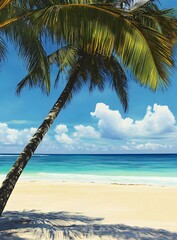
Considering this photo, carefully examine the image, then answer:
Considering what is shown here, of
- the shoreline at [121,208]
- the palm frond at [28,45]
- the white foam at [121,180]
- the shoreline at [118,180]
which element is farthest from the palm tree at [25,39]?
the white foam at [121,180]

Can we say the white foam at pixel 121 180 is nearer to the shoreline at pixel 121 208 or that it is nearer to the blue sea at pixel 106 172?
the blue sea at pixel 106 172

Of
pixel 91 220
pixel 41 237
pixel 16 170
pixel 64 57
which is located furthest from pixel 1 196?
pixel 64 57

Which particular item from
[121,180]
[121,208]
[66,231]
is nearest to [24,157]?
[66,231]

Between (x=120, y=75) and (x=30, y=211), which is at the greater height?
(x=120, y=75)

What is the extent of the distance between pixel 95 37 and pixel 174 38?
286cm

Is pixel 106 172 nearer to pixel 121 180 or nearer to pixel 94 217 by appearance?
A: pixel 121 180

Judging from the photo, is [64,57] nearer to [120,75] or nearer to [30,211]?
[120,75]

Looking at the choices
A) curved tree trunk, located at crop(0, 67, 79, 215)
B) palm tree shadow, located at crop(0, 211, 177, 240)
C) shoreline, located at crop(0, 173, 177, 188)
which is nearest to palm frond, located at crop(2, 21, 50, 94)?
curved tree trunk, located at crop(0, 67, 79, 215)

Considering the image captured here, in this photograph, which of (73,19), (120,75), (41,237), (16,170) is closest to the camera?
(73,19)

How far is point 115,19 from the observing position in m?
5.61

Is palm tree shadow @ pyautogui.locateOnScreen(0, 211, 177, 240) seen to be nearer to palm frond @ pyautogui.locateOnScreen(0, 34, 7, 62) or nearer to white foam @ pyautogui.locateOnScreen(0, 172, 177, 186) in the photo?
palm frond @ pyautogui.locateOnScreen(0, 34, 7, 62)

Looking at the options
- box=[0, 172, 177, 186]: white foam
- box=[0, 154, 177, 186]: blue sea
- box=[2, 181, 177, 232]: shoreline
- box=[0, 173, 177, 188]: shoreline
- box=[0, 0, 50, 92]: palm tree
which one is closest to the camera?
box=[0, 0, 50, 92]: palm tree

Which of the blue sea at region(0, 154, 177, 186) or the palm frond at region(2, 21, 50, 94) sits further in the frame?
the blue sea at region(0, 154, 177, 186)

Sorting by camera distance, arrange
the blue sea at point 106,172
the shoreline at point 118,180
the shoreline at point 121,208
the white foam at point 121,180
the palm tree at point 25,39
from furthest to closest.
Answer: the blue sea at point 106,172 < the white foam at point 121,180 < the shoreline at point 118,180 < the shoreline at point 121,208 < the palm tree at point 25,39
